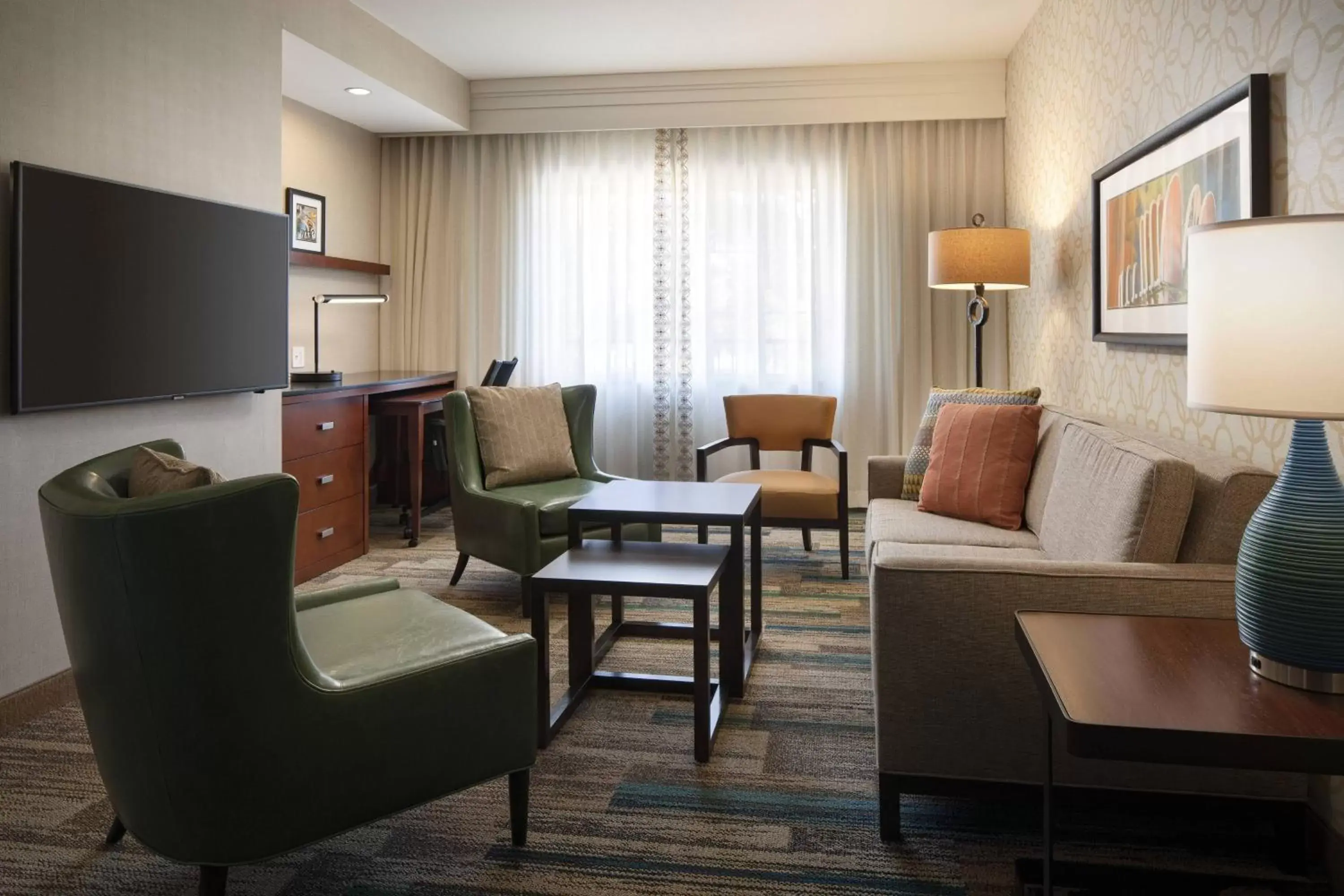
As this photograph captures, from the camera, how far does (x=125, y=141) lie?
3031 millimetres

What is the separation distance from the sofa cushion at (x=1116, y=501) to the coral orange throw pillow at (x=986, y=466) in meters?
0.45

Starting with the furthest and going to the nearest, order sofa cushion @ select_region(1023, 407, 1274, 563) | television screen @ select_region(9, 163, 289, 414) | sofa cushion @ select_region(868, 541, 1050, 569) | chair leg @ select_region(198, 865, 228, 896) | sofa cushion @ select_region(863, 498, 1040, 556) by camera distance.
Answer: sofa cushion @ select_region(863, 498, 1040, 556), sofa cushion @ select_region(868, 541, 1050, 569), television screen @ select_region(9, 163, 289, 414), sofa cushion @ select_region(1023, 407, 1274, 563), chair leg @ select_region(198, 865, 228, 896)

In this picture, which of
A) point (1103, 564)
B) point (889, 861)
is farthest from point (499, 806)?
point (1103, 564)

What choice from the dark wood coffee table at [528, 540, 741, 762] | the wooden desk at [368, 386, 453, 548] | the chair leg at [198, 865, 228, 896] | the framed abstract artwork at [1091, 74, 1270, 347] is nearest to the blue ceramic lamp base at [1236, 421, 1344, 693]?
the framed abstract artwork at [1091, 74, 1270, 347]

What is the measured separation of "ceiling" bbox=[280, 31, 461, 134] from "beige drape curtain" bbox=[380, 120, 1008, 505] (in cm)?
35

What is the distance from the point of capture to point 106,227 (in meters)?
2.85

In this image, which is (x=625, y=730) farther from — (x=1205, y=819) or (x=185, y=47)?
(x=185, y=47)

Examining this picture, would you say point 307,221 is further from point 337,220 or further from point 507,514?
point 507,514

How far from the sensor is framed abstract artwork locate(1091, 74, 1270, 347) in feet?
7.56

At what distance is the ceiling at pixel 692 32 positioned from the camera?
4527 mm

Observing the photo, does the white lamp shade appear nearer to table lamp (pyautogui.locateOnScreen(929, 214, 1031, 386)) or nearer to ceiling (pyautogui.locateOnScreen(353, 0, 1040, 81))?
table lamp (pyautogui.locateOnScreen(929, 214, 1031, 386))

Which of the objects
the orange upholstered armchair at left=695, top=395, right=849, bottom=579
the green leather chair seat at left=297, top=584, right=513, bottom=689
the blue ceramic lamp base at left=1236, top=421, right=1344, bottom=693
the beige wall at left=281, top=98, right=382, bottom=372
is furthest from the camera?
the beige wall at left=281, top=98, right=382, bottom=372

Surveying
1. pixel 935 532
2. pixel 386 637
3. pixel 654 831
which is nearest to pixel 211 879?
pixel 386 637

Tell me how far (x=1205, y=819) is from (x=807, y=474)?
2.62m
